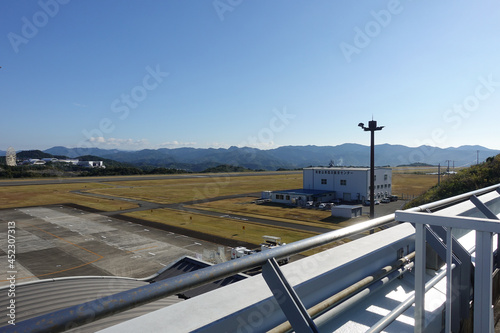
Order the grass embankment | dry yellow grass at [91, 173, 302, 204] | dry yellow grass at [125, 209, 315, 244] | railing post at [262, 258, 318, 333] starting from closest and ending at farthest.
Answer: railing post at [262, 258, 318, 333] → dry yellow grass at [125, 209, 315, 244] → the grass embankment → dry yellow grass at [91, 173, 302, 204]

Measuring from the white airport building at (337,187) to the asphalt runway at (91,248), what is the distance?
23694mm

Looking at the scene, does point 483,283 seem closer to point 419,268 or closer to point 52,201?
point 419,268

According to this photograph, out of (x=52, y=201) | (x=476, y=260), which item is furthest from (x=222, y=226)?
(x=52, y=201)

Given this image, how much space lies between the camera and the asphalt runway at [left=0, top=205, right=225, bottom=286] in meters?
19.7

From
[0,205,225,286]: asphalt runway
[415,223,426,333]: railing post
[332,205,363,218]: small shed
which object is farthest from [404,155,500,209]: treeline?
[332,205,363,218]: small shed

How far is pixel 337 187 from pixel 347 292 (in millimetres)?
49854

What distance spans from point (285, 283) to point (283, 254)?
0.18 meters

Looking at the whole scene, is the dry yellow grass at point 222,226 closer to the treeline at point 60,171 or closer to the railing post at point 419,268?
the railing post at point 419,268

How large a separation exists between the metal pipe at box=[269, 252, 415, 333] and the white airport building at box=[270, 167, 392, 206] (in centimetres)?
4275

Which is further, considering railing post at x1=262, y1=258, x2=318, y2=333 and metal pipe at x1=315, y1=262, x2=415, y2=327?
metal pipe at x1=315, y1=262, x2=415, y2=327

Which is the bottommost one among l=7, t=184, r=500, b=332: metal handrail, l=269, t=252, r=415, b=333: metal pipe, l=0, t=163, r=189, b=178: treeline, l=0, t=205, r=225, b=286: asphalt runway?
l=0, t=205, r=225, b=286: asphalt runway

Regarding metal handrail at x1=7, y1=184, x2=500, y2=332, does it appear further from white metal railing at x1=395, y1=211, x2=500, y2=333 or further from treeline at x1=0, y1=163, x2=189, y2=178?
treeline at x1=0, y1=163, x2=189, y2=178

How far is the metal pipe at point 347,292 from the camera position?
6.61 feet

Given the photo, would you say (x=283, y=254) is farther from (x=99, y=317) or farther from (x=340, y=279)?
(x=340, y=279)
